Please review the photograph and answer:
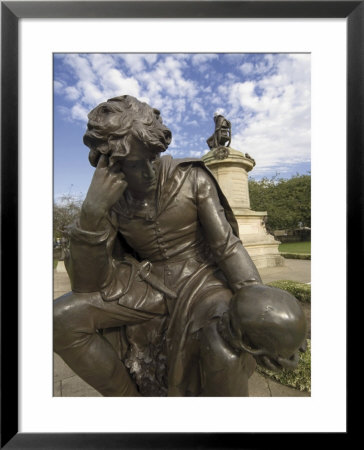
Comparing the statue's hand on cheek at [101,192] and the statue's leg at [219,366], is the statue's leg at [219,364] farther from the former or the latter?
the statue's hand on cheek at [101,192]

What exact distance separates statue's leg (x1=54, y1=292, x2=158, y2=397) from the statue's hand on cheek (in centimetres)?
47

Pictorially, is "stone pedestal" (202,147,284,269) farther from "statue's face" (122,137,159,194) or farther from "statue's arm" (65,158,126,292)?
"statue's arm" (65,158,126,292)

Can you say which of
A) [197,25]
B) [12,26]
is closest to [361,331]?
[197,25]

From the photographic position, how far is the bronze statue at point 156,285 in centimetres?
118

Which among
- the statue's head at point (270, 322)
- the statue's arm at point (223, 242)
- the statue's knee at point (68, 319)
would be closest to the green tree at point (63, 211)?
the statue's knee at point (68, 319)

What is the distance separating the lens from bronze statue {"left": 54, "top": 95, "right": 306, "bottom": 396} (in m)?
1.18

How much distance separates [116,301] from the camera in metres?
1.50

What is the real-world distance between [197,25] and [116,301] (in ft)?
4.95

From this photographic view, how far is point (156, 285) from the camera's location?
5.11 ft

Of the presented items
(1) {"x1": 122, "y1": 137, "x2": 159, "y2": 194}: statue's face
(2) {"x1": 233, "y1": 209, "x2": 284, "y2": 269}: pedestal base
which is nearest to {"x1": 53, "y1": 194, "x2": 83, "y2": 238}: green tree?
(1) {"x1": 122, "y1": 137, "x2": 159, "y2": 194}: statue's face

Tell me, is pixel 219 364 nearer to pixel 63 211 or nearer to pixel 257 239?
pixel 63 211

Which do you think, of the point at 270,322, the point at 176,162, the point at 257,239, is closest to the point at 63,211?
the point at 176,162

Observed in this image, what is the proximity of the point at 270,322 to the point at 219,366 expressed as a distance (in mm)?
356

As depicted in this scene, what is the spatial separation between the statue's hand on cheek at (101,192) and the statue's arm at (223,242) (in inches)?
17.6
